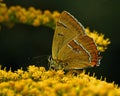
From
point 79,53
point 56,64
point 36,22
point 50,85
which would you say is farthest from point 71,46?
point 36,22

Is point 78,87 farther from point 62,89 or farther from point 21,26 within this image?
point 21,26

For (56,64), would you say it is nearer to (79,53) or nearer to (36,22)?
(79,53)

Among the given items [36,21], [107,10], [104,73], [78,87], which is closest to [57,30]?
[78,87]

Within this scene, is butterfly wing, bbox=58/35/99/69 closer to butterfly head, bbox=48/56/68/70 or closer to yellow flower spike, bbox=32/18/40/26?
butterfly head, bbox=48/56/68/70

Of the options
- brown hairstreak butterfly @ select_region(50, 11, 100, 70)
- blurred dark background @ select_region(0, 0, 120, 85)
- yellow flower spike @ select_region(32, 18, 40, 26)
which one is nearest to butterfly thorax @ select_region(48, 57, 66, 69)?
brown hairstreak butterfly @ select_region(50, 11, 100, 70)

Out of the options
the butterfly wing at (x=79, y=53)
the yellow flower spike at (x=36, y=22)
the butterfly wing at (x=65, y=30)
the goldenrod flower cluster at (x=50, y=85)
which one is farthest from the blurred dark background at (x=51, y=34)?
the goldenrod flower cluster at (x=50, y=85)
